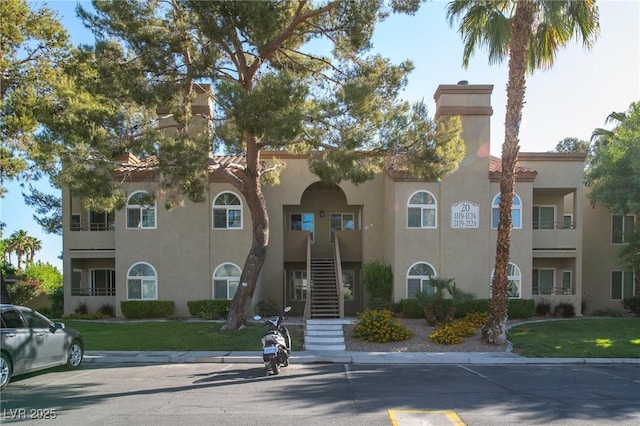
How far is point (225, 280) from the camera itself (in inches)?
822

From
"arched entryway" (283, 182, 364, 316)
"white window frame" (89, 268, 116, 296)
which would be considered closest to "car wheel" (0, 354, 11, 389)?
"arched entryway" (283, 182, 364, 316)

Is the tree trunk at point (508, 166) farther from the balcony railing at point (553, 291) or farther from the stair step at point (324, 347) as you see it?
the balcony railing at point (553, 291)

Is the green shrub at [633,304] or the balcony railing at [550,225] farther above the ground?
the balcony railing at [550,225]

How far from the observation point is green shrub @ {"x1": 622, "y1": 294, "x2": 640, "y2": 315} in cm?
2232

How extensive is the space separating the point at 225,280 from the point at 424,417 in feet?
48.4

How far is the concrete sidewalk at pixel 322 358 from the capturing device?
1287cm

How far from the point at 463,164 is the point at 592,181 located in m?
7.18

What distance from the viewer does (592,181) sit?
22.9m

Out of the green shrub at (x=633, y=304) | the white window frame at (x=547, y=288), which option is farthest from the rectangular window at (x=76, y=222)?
the green shrub at (x=633, y=304)

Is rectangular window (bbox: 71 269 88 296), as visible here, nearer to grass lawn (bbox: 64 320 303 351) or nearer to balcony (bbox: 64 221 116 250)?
balcony (bbox: 64 221 116 250)

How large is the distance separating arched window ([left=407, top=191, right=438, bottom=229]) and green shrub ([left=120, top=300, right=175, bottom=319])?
1067 cm

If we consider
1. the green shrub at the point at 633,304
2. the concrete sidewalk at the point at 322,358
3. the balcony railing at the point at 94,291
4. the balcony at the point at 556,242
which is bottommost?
the green shrub at the point at 633,304

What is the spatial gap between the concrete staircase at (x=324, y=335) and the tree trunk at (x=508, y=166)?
457cm

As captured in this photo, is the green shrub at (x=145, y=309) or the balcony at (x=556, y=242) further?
the balcony at (x=556, y=242)
